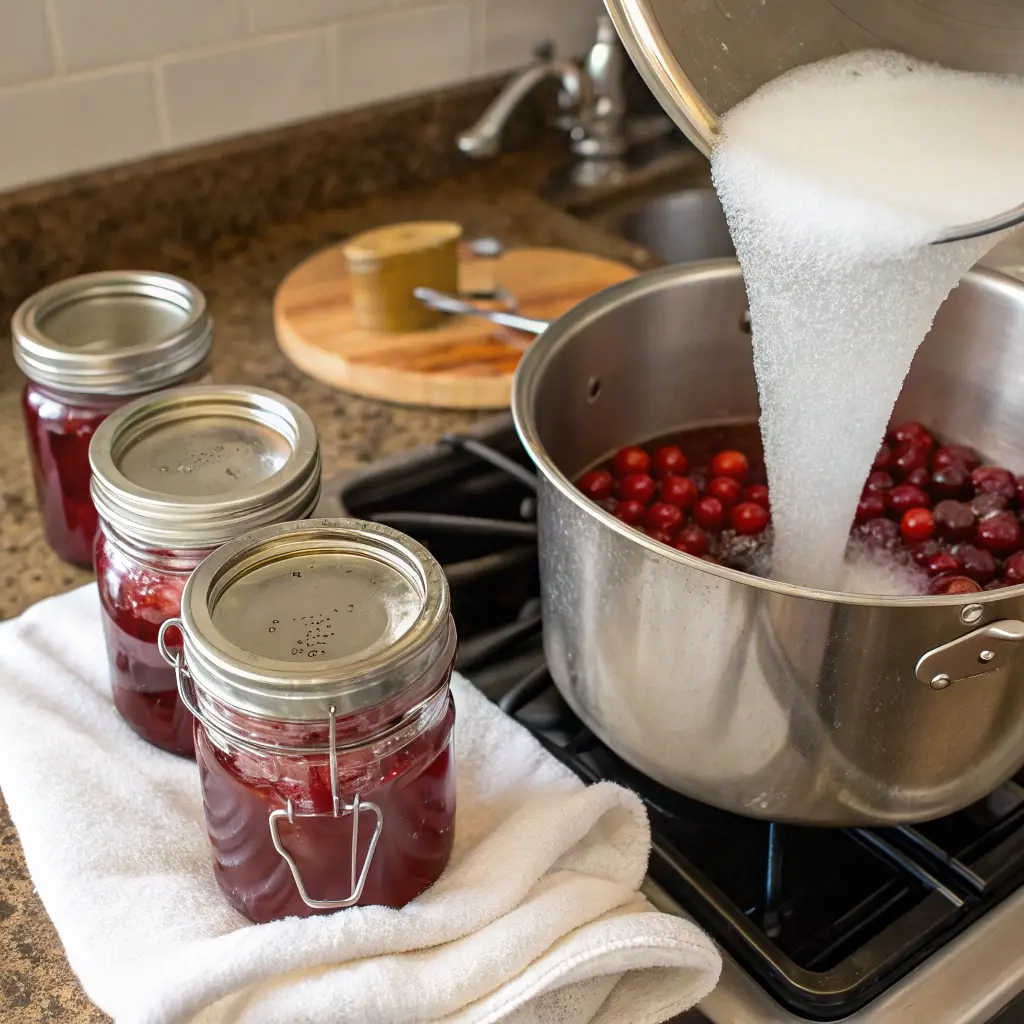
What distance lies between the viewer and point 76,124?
0.97 meters

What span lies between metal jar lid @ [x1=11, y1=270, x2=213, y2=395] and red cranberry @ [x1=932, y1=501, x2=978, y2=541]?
44cm

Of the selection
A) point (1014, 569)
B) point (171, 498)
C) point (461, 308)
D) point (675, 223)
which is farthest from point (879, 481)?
→ point (675, 223)

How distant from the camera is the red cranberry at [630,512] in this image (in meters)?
0.73

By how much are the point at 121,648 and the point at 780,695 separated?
1.00 feet

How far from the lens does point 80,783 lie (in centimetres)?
56

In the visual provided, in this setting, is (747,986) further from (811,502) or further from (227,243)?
(227,243)

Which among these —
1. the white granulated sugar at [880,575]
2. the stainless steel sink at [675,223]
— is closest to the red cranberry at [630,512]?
the white granulated sugar at [880,575]

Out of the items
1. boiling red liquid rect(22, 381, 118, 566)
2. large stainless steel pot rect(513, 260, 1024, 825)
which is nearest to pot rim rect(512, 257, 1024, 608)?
large stainless steel pot rect(513, 260, 1024, 825)

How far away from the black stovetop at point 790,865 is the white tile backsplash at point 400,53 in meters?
0.50

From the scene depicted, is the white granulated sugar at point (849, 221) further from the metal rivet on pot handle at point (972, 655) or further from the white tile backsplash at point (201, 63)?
the white tile backsplash at point (201, 63)

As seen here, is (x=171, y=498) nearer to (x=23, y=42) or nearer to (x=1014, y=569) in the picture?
(x=1014, y=569)

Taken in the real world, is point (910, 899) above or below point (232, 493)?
below

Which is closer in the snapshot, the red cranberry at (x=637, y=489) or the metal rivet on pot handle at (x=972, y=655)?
the metal rivet on pot handle at (x=972, y=655)

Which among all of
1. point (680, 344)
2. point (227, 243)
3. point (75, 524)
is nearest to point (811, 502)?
point (680, 344)
